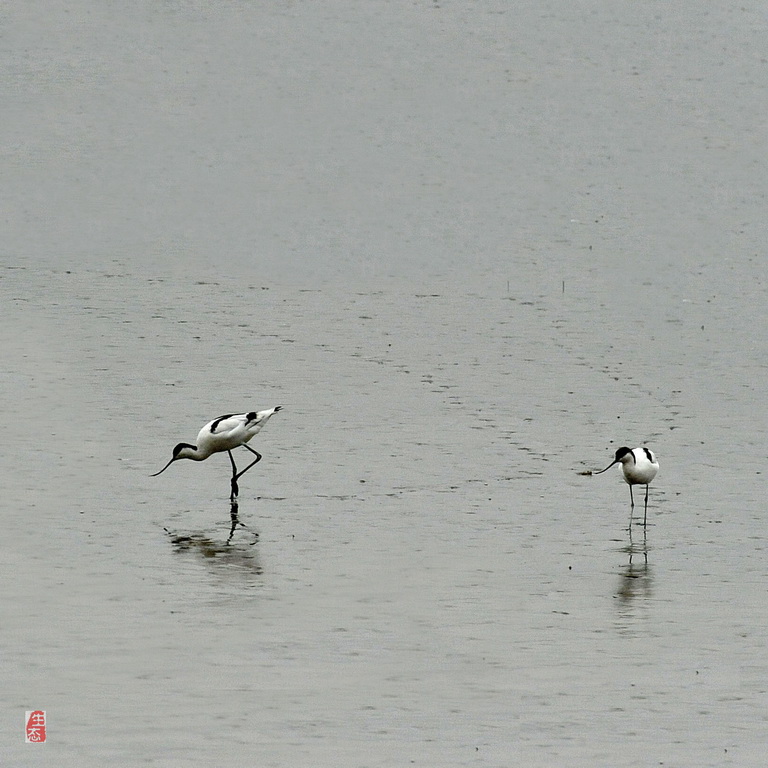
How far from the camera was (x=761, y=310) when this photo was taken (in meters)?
25.3

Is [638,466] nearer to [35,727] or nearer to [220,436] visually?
[220,436]

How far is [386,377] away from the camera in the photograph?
21156 mm

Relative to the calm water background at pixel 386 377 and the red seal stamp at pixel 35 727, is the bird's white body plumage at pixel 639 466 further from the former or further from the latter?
the red seal stamp at pixel 35 727

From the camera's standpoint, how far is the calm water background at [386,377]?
10.6 metres

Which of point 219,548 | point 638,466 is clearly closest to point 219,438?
point 219,548

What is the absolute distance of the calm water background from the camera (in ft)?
34.7

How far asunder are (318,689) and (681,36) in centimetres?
3329

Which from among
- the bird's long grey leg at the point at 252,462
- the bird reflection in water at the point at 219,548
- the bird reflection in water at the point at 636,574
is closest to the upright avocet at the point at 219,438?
the bird's long grey leg at the point at 252,462

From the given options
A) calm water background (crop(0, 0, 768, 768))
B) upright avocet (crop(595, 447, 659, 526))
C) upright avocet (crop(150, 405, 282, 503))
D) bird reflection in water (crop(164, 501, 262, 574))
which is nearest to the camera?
calm water background (crop(0, 0, 768, 768))

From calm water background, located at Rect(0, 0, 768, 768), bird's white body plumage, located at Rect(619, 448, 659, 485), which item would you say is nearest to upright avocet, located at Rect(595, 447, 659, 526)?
bird's white body plumage, located at Rect(619, 448, 659, 485)

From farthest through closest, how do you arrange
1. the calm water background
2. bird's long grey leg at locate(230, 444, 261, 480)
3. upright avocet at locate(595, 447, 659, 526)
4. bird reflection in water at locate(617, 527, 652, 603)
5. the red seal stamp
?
bird's long grey leg at locate(230, 444, 261, 480) < upright avocet at locate(595, 447, 659, 526) < bird reflection in water at locate(617, 527, 652, 603) < the calm water background < the red seal stamp

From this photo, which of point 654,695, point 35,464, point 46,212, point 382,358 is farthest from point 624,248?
point 654,695

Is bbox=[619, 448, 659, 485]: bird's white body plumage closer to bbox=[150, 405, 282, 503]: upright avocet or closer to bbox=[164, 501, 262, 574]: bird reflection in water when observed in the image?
bbox=[164, 501, 262, 574]: bird reflection in water

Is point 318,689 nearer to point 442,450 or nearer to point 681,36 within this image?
point 442,450
